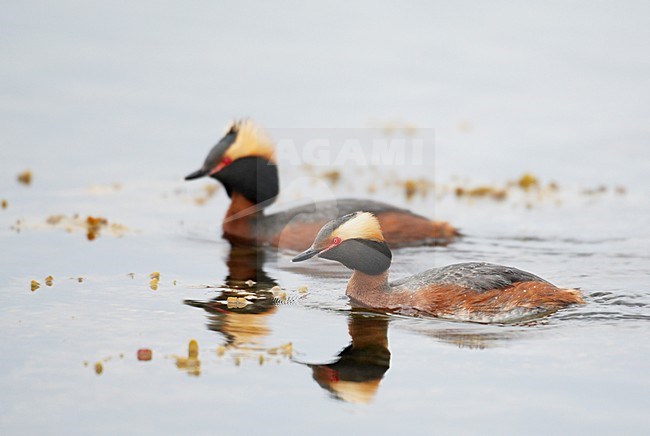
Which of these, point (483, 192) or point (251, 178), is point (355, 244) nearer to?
point (251, 178)

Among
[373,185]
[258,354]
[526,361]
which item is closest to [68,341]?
[258,354]

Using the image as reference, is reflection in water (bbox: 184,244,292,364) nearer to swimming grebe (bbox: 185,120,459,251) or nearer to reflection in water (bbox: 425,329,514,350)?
swimming grebe (bbox: 185,120,459,251)

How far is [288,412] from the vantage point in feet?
27.6

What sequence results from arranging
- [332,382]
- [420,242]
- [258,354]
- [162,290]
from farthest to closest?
[420,242]
[162,290]
[258,354]
[332,382]

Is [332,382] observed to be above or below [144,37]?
below

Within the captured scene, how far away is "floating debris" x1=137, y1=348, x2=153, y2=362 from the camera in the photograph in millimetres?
9477

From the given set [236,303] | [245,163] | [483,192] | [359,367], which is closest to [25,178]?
[245,163]

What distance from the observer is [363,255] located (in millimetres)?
11688

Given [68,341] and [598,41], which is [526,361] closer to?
[68,341]

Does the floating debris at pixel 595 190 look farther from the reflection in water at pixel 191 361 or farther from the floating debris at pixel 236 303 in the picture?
the reflection in water at pixel 191 361

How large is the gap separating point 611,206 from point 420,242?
377 cm

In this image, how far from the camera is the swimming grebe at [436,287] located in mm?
11234

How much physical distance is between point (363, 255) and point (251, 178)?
5128mm

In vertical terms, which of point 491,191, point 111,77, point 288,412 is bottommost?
point 288,412
